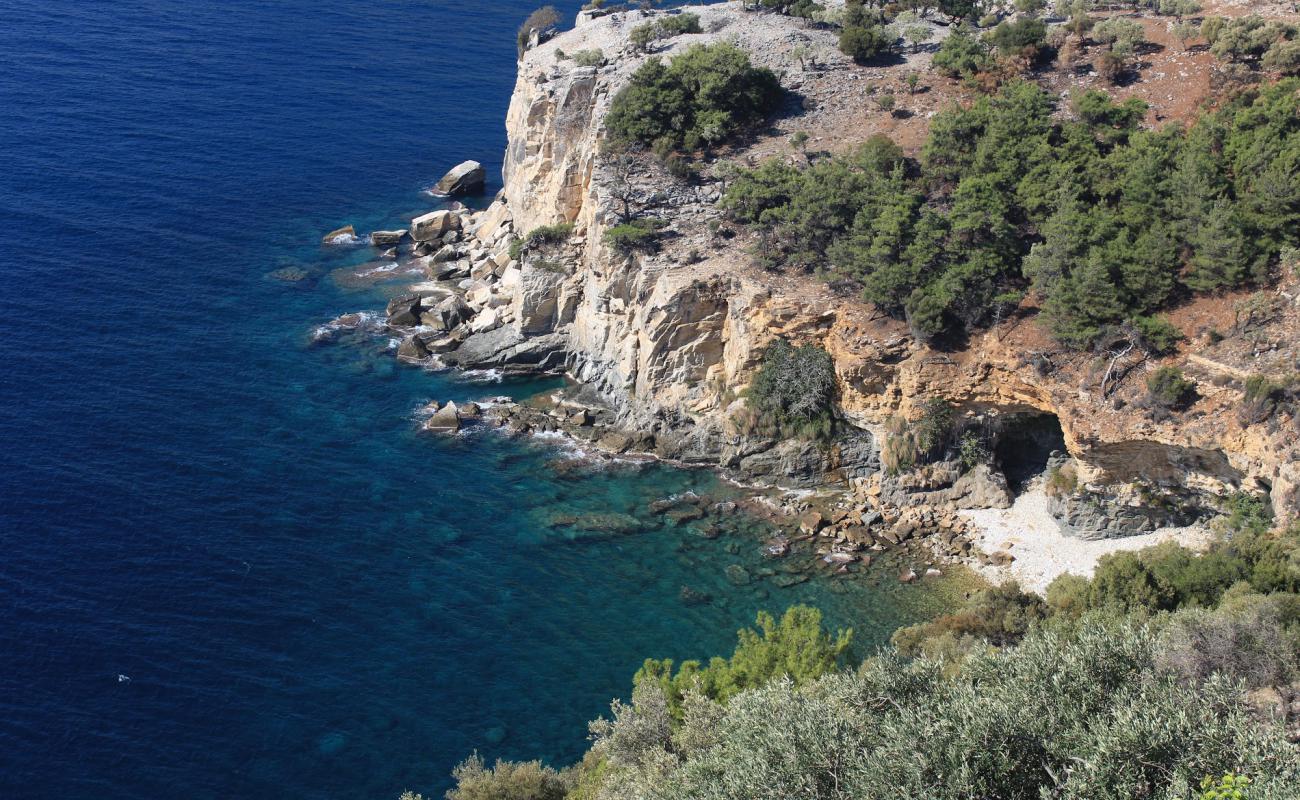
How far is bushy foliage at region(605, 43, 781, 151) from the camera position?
62094mm

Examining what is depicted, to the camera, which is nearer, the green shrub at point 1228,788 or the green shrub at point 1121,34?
the green shrub at point 1228,788

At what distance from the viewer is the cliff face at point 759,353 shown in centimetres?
4469

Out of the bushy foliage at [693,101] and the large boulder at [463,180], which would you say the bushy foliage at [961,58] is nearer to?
the bushy foliage at [693,101]

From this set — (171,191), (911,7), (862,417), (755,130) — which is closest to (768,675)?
(862,417)

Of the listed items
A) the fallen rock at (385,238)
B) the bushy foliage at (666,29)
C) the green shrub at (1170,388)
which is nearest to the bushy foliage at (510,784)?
the green shrub at (1170,388)

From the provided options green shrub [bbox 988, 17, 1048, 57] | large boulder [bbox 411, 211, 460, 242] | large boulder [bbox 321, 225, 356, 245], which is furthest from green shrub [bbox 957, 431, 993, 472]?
large boulder [bbox 321, 225, 356, 245]

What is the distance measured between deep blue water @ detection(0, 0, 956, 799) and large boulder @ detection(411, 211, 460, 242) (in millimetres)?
4479

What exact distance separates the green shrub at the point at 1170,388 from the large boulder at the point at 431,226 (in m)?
50.3

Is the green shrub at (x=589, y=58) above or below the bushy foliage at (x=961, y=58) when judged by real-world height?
below

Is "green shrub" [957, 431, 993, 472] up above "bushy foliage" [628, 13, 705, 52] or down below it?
below

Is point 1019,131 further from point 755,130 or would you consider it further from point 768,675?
point 768,675

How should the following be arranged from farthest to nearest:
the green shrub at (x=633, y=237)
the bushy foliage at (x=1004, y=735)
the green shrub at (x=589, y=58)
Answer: the green shrub at (x=589, y=58)
the green shrub at (x=633, y=237)
the bushy foliage at (x=1004, y=735)

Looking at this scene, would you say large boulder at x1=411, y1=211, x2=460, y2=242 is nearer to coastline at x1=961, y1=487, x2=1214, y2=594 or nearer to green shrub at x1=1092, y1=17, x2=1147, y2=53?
coastline at x1=961, y1=487, x2=1214, y2=594

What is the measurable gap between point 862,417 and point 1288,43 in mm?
30224
